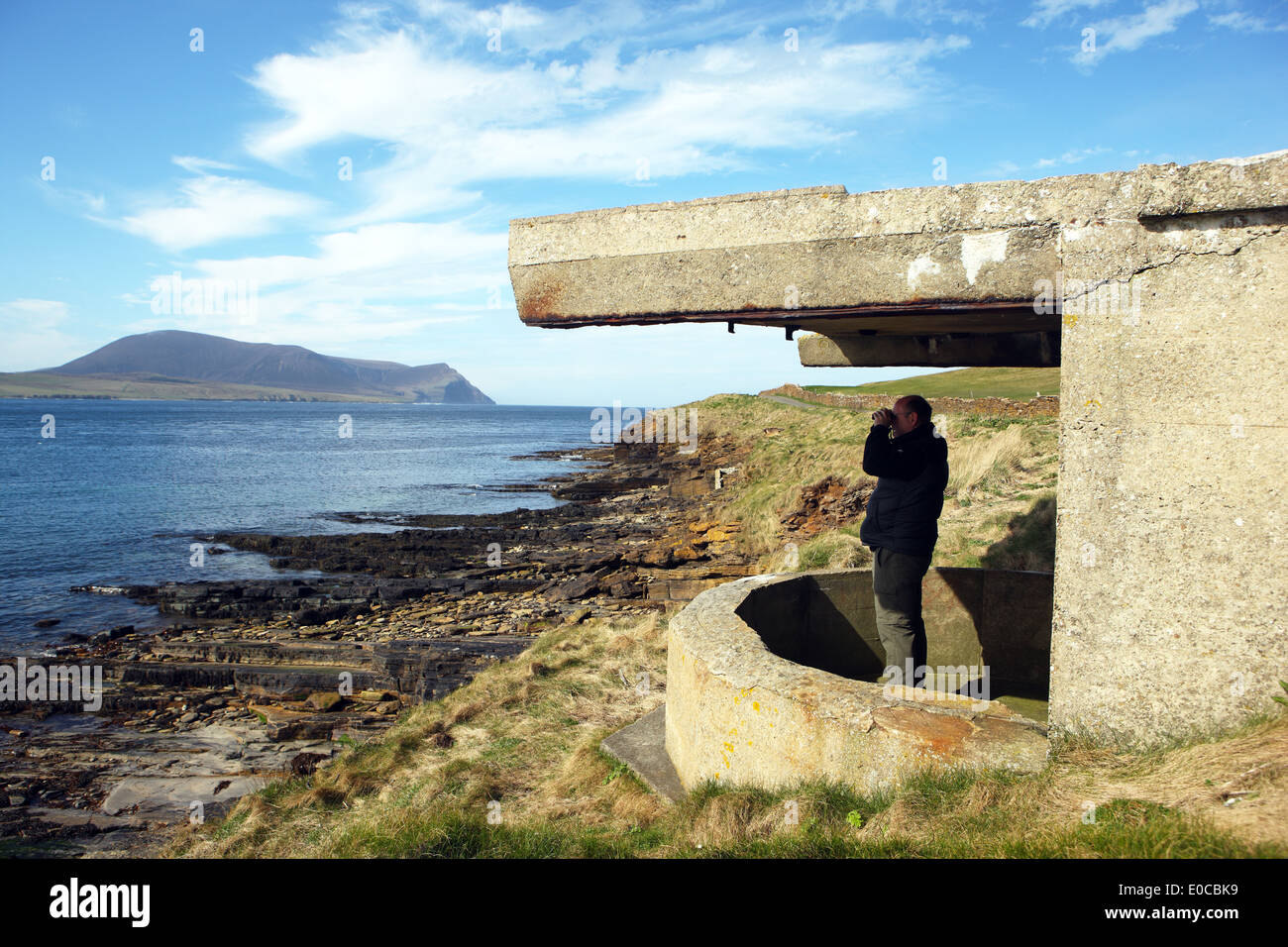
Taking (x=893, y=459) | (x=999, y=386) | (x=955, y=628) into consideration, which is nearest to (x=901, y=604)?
(x=893, y=459)

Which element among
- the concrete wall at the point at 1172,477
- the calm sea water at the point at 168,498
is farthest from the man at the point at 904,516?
the calm sea water at the point at 168,498

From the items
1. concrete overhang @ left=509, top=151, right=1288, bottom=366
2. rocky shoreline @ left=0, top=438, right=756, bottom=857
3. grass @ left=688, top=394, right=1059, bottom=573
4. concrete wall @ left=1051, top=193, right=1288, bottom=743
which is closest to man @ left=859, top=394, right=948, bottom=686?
concrete overhang @ left=509, top=151, right=1288, bottom=366

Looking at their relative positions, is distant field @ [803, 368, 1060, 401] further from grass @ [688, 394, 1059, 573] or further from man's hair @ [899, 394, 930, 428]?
man's hair @ [899, 394, 930, 428]

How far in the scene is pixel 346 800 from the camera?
6.19 m

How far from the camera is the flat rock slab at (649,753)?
4766 millimetres

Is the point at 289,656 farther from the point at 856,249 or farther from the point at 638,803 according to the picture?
the point at 856,249

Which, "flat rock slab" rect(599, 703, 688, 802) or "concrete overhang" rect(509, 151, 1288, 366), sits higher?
"concrete overhang" rect(509, 151, 1288, 366)

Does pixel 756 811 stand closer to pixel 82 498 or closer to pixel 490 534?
pixel 490 534

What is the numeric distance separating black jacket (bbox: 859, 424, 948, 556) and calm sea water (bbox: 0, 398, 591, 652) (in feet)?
53.6

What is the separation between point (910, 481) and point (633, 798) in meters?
2.69

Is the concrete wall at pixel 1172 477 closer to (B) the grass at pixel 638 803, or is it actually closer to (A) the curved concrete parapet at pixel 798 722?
(B) the grass at pixel 638 803

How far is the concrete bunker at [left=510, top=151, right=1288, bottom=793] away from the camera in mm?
2975
